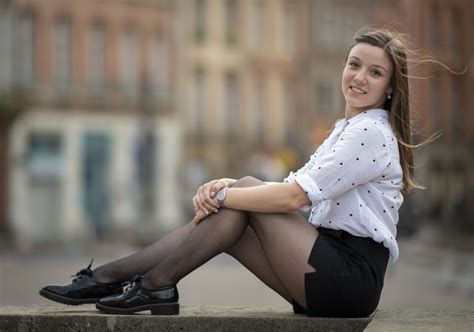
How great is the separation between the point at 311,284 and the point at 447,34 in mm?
38666

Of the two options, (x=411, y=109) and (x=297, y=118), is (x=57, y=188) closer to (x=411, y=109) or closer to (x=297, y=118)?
(x=297, y=118)

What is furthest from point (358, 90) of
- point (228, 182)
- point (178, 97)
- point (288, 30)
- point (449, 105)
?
point (449, 105)

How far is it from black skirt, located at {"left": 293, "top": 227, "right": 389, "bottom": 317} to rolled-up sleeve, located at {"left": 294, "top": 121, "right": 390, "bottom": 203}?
20cm

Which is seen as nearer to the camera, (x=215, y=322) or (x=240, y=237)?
(x=215, y=322)

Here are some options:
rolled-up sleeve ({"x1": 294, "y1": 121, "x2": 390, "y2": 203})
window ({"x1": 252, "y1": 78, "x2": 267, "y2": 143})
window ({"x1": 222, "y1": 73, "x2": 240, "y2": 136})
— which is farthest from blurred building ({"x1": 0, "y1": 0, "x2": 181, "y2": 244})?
rolled-up sleeve ({"x1": 294, "y1": 121, "x2": 390, "y2": 203})

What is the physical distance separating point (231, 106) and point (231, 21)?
9.63 feet

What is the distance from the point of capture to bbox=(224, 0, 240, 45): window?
3734 cm

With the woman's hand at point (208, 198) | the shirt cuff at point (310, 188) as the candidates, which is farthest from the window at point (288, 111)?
the shirt cuff at point (310, 188)

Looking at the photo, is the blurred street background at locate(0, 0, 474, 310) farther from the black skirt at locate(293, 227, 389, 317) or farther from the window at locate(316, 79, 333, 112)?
the black skirt at locate(293, 227, 389, 317)

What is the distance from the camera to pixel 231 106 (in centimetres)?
3759

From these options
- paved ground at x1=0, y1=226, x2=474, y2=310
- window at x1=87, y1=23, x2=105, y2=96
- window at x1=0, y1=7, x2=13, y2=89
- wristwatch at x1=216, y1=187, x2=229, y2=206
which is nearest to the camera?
wristwatch at x1=216, y1=187, x2=229, y2=206

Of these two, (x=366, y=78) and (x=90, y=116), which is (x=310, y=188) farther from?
(x=90, y=116)

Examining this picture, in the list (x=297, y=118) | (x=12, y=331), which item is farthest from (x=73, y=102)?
(x=12, y=331)

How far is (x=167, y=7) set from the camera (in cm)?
3469
